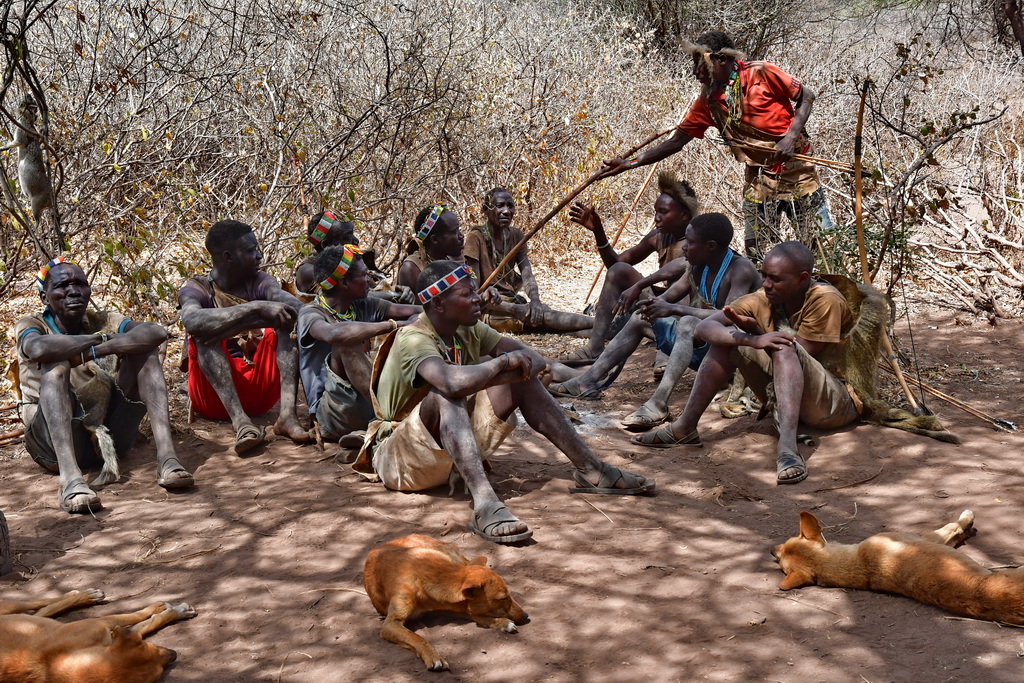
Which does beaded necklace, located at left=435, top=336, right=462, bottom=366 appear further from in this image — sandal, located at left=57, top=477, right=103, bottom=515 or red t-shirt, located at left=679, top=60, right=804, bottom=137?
red t-shirt, located at left=679, top=60, right=804, bottom=137

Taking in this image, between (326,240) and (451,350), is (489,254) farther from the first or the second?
(451,350)

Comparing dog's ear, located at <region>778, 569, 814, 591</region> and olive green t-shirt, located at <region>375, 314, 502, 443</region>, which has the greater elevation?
olive green t-shirt, located at <region>375, 314, 502, 443</region>

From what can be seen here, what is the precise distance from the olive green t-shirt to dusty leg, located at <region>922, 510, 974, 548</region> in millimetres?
1980

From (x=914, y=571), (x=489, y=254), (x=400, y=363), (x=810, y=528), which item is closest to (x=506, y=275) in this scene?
(x=489, y=254)

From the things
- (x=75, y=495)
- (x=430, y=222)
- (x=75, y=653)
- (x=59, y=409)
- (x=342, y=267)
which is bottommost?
(x=75, y=653)

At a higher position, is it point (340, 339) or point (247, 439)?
point (340, 339)

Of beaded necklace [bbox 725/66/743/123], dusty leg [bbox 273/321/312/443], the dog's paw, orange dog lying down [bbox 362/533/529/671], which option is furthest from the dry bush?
the dog's paw

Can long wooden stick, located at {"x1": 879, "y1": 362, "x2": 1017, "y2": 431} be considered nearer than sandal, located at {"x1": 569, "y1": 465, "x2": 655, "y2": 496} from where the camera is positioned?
No

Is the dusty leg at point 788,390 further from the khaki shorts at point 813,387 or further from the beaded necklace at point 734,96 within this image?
the beaded necklace at point 734,96

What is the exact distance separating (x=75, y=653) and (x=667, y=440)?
120 inches

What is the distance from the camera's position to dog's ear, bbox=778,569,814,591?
3234mm

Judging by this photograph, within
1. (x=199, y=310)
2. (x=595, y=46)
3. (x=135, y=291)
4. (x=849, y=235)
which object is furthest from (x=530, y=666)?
(x=595, y=46)

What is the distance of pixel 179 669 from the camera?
2.89 metres

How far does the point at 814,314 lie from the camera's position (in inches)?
182
